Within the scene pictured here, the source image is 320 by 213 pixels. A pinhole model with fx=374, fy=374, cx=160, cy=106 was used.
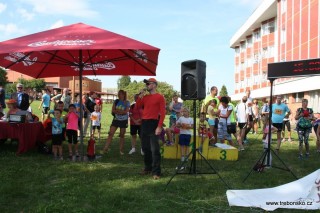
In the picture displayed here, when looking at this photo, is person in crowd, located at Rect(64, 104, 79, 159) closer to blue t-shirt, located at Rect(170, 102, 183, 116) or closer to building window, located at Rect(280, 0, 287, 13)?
blue t-shirt, located at Rect(170, 102, 183, 116)

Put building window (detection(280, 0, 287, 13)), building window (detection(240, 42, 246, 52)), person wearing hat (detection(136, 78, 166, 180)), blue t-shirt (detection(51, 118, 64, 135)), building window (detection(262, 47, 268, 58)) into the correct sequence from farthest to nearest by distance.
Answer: building window (detection(240, 42, 246, 52)) → building window (detection(262, 47, 268, 58)) → building window (detection(280, 0, 287, 13)) → blue t-shirt (detection(51, 118, 64, 135)) → person wearing hat (detection(136, 78, 166, 180))

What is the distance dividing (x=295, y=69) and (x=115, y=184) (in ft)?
13.5

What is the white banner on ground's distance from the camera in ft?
18.2

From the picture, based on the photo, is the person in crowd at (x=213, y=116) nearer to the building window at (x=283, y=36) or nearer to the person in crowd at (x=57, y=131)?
the person in crowd at (x=57, y=131)

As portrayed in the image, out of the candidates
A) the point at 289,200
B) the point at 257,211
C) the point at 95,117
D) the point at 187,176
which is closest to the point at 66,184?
the point at 187,176

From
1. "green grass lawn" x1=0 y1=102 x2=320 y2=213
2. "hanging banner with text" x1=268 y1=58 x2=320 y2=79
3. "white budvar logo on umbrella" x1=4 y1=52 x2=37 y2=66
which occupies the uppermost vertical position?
"white budvar logo on umbrella" x1=4 y1=52 x2=37 y2=66

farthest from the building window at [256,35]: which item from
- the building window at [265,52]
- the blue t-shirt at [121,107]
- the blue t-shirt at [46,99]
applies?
the blue t-shirt at [121,107]

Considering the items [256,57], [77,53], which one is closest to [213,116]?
[77,53]

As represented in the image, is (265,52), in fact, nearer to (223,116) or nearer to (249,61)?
(249,61)

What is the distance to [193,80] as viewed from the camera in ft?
24.2

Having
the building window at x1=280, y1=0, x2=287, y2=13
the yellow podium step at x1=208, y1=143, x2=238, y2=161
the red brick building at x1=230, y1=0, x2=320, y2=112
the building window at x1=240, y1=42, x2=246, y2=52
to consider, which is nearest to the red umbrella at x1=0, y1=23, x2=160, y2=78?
the yellow podium step at x1=208, y1=143, x2=238, y2=161

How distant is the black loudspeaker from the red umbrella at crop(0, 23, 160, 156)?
30.7 inches

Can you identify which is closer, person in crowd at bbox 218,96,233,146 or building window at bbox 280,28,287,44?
person in crowd at bbox 218,96,233,146

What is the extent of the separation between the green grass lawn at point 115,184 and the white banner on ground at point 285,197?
0.66 feet
